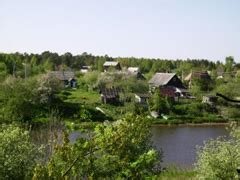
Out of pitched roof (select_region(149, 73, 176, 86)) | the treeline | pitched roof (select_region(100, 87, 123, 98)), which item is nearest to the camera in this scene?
pitched roof (select_region(100, 87, 123, 98))

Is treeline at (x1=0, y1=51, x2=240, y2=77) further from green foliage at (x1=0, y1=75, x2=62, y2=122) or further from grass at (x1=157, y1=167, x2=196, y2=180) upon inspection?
grass at (x1=157, y1=167, x2=196, y2=180)

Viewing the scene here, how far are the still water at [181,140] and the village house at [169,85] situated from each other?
18896 mm

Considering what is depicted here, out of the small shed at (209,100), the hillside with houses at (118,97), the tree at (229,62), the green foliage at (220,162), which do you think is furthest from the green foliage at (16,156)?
the tree at (229,62)

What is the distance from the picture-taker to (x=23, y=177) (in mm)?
16125

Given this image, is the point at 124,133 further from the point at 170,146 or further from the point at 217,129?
the point at 217,129

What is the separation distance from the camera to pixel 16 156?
1638 cm

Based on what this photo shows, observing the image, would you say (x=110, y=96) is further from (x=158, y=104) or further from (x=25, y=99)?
(x=25, y=99)

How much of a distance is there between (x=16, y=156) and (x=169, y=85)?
66.0 metres

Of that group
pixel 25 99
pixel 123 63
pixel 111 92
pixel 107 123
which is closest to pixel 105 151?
pixel 107 123

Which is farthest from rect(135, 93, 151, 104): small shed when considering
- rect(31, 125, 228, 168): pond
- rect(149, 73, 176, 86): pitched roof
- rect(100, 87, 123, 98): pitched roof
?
rect(149, 73, 176, 86): pitched roof

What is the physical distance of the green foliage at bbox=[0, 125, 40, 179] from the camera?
15.8 meters

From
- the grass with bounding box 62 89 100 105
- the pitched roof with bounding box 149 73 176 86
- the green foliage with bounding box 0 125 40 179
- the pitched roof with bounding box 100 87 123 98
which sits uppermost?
the green foliage with bounding box 0 125 40 179

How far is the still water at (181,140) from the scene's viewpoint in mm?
35406

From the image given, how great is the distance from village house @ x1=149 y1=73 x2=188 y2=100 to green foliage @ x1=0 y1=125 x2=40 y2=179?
57.6m
